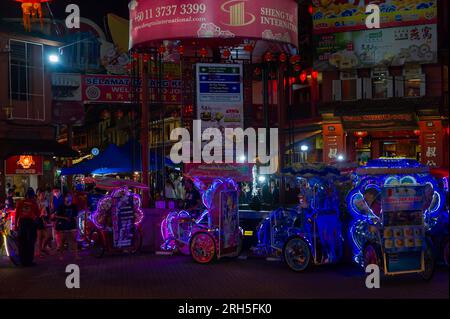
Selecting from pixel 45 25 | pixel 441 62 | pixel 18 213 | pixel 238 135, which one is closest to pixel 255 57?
pixel 238 135

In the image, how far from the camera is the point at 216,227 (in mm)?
14367

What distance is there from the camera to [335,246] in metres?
12.9

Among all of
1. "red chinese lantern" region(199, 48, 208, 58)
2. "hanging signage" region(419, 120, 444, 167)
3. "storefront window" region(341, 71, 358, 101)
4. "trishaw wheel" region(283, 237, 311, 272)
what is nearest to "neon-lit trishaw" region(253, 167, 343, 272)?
Result: "trishaw wheel" region(283, 237, 311, 272)

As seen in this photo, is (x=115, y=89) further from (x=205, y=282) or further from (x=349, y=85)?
(x=205, y=282)

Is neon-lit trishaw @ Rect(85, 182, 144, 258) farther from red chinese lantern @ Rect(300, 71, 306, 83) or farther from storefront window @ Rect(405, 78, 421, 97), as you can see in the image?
red chinese lantern @ Rect(300, 71, 306, 83)

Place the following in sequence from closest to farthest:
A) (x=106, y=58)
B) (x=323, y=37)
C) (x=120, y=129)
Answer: (x=106, y=58) → (x=323, y=37) → (x=120, y=129)

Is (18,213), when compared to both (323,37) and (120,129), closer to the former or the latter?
(323,37)

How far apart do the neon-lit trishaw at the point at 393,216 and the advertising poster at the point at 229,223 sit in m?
3.29

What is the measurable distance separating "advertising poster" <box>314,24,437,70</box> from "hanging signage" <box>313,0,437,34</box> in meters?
0.28

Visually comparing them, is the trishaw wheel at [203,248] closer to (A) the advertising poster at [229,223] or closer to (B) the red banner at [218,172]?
(A) the advertising poster at [229,223]

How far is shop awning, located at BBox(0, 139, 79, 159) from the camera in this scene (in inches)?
1081

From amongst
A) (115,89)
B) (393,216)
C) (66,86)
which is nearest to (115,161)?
(115,89)

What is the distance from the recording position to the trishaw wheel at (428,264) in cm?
1126

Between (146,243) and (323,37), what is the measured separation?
59.4 ft
